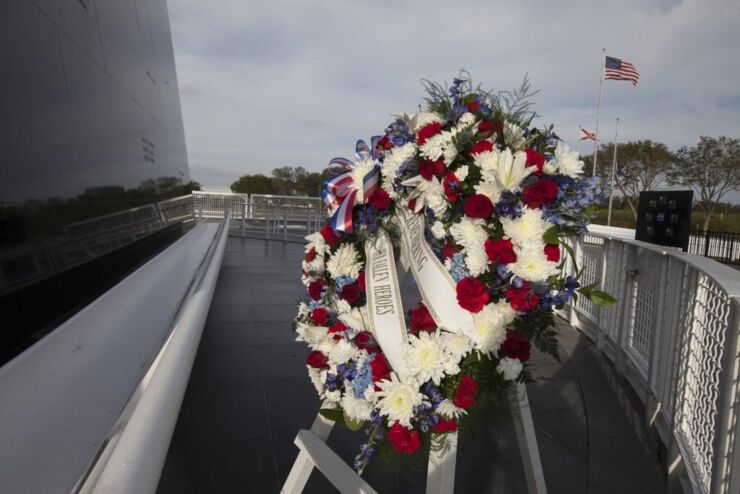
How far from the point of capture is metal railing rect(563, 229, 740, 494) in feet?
6.85

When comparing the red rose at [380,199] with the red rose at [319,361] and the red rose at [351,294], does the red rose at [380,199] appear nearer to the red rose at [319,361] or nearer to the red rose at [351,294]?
the red rose at [351,294]

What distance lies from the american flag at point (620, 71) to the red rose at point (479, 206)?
79.8 feet

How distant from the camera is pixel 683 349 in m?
3.06

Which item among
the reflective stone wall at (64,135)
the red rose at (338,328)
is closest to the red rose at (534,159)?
the red rose at (338,328)

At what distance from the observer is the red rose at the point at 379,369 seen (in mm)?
1846

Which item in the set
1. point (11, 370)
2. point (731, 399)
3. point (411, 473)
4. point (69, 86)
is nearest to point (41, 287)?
point (11, 370)

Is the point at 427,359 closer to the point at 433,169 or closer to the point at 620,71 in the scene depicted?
the point at 433,169

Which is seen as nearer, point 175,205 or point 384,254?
point 384,254

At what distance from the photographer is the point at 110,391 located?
1631 millimetres

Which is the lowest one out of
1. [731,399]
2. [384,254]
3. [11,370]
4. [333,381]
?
[731,399]

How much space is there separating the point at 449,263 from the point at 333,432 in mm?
1973

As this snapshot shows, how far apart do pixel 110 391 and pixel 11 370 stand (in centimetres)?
28

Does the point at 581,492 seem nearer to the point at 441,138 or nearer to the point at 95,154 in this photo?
the point at 441,138

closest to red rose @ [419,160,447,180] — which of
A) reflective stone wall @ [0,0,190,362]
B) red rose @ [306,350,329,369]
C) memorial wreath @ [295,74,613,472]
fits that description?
memorial wreath @ [295,74,613,472]
